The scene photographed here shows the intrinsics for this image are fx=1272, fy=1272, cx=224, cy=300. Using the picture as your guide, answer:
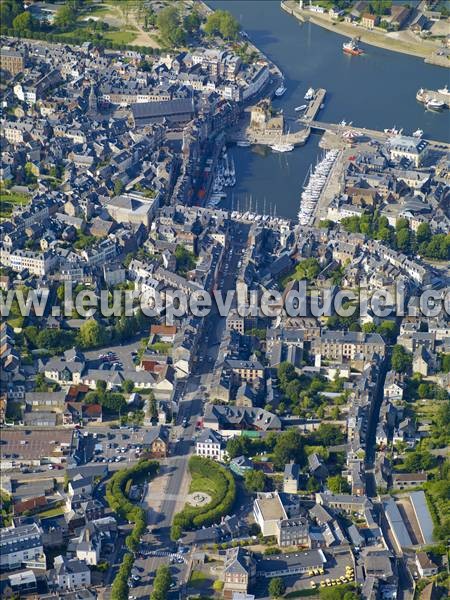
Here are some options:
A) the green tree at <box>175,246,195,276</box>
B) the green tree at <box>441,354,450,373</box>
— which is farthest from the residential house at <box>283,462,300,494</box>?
the green tree at <box>175,246,195,276</box>


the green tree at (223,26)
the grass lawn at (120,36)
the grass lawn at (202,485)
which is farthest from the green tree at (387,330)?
the grass lawn at (120,36)

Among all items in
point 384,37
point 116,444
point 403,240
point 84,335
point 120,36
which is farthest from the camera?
point 384,37

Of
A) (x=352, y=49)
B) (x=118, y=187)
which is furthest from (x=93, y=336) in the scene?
(x=352, y=49)

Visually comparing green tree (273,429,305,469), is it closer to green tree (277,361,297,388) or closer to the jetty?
green tree (277,361,297,388)

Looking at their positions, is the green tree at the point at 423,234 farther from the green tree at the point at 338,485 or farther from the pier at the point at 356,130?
the green tree at the point at 338,485

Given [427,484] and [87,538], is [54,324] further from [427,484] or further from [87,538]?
[427,484]

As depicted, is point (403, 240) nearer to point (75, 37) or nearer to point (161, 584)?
point (161, 584)
